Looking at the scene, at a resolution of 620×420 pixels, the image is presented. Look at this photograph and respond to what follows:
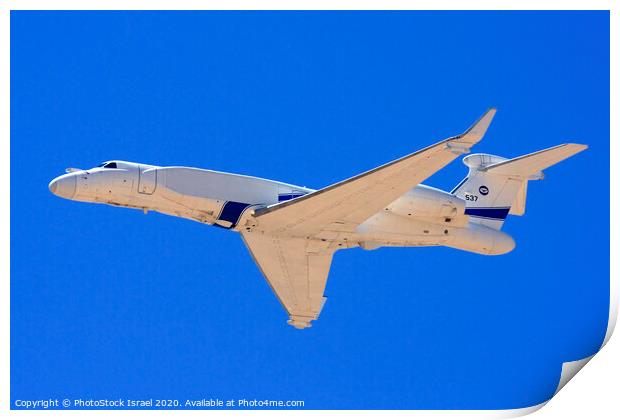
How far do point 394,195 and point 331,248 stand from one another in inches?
112

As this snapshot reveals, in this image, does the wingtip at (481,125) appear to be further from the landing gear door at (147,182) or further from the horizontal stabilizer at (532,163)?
the landing gear door at (147,182)

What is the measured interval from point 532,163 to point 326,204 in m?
5.25

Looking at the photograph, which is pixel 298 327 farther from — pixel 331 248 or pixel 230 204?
pixel 230 204

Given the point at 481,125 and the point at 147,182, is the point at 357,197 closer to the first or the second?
the point at 481,125

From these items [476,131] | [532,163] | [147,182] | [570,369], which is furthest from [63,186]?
[570,369]

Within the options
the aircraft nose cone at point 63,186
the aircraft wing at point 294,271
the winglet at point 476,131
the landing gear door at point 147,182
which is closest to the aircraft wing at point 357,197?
the winglet at point 476,131

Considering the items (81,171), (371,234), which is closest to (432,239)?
(371,234)

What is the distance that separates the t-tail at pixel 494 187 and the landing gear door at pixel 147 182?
7220 mm

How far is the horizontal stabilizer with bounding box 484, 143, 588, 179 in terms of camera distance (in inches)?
854

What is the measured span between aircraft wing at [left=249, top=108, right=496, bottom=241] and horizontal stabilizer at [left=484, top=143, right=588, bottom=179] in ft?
10.9

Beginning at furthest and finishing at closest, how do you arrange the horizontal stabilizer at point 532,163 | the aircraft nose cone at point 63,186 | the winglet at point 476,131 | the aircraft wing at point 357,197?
1. the horizontal stabilizer at point 532,163
2. the aircraft nose cone at point 63,186
3. the aircraft wing at point 357,197
4. the winglet at point 476,131

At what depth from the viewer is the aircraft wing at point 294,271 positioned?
2305 cm
